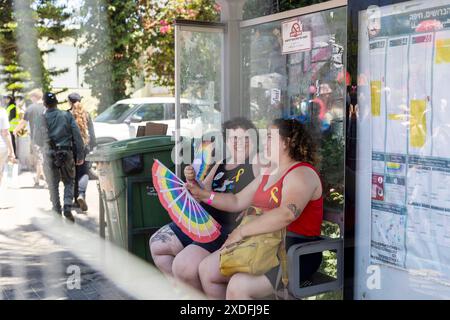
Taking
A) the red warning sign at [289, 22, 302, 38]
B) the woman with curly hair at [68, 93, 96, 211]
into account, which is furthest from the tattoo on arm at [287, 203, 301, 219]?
the woman with curly hair at [68, 93, 96, 211]

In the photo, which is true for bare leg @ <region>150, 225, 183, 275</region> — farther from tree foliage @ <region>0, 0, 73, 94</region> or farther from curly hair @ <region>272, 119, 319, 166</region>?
tree foliage @ <region>0, 0, 73, 94</region>

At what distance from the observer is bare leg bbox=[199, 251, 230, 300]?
2980 millimetres

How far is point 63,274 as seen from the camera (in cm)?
408

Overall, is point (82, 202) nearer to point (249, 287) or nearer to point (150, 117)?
point (150, 117)

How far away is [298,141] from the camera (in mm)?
3076

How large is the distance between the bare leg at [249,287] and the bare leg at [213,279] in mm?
109

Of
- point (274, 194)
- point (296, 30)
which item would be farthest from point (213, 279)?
point (296, 30)

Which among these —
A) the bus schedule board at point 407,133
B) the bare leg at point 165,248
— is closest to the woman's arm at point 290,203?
the bus schedule board at point 407,133

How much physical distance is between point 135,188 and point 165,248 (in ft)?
1.66

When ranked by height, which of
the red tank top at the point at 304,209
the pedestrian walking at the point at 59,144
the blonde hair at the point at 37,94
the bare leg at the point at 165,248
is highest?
the blonde hair at the point at 37,94

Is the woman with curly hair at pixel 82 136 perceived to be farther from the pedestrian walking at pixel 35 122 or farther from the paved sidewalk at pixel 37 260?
the pedestrian walking at pixel 35 122

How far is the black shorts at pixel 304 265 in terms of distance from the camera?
2863 millimetres

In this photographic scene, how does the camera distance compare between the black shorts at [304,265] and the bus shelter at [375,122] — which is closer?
the bus shelter at [375,122]
